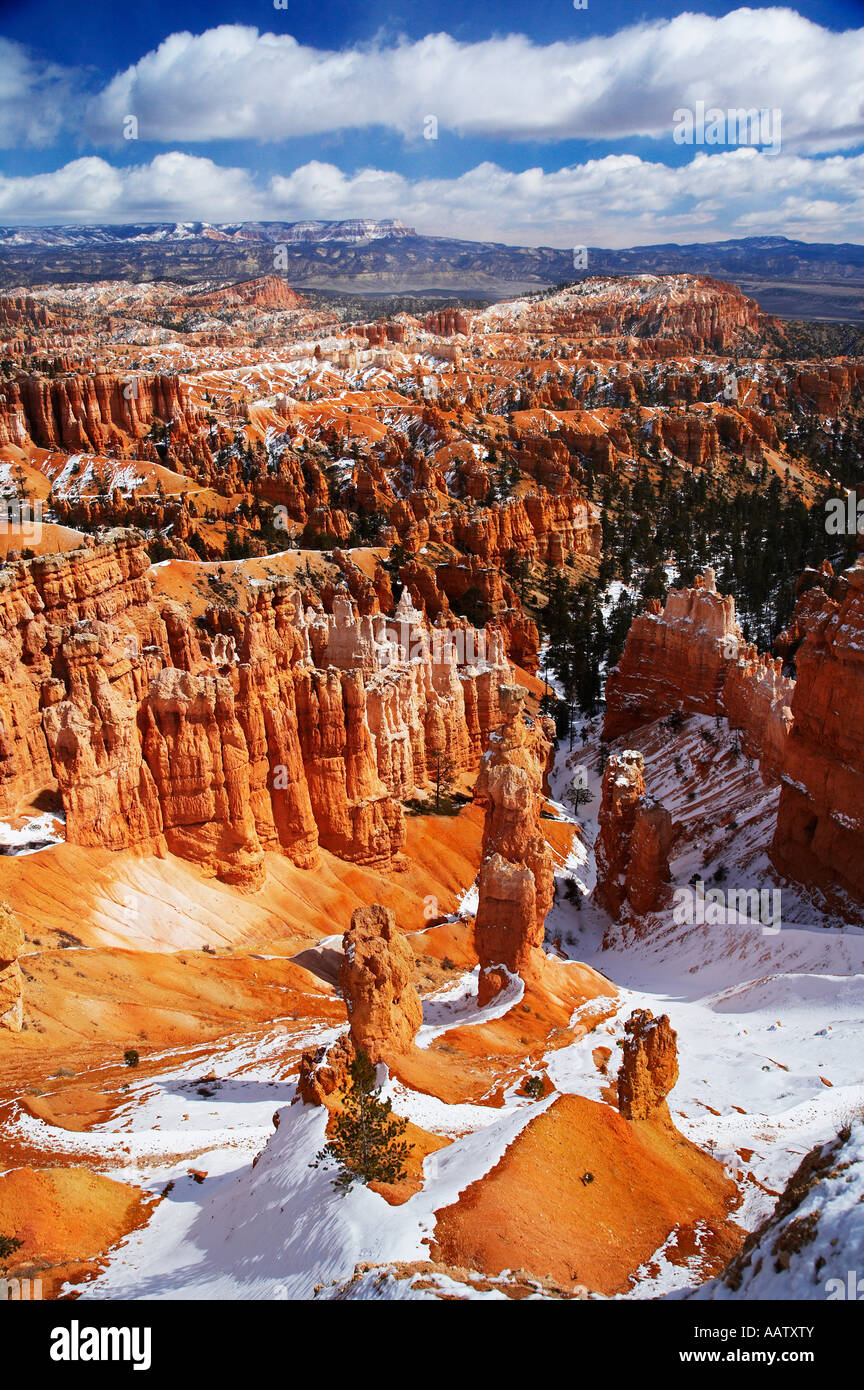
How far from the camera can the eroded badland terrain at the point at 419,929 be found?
41.0 feet

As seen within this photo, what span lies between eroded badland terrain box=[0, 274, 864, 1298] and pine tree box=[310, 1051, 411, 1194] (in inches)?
8.9

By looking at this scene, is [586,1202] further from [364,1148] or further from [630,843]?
[630,843]

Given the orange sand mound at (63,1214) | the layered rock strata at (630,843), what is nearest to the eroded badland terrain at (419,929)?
the orange sand mound at (63,1214)

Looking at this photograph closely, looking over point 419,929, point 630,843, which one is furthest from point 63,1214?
point 630,843

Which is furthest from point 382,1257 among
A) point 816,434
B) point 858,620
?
point 816,434

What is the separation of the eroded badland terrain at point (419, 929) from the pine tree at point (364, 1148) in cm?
23

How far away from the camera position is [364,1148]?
12633 mm

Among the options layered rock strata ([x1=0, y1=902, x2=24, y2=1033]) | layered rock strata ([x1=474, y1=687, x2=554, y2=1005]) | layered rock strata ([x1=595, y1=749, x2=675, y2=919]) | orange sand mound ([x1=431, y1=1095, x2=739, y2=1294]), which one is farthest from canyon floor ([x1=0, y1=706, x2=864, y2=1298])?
layered rock strata ([x1=595, y1=749, x2=675, y2=919])

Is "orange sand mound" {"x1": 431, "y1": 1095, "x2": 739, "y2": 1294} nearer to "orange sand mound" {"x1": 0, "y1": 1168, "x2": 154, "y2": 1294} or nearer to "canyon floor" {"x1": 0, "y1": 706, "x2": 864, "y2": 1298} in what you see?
"canyon floor" {"x1": 0, "y1": 706, "x2": 864, "y2": 1298}

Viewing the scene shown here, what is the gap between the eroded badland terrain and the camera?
1250 cm

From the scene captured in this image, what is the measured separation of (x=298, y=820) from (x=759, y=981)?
49.9 ft

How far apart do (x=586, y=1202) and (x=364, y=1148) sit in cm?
341

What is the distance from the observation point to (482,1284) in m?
10.2
